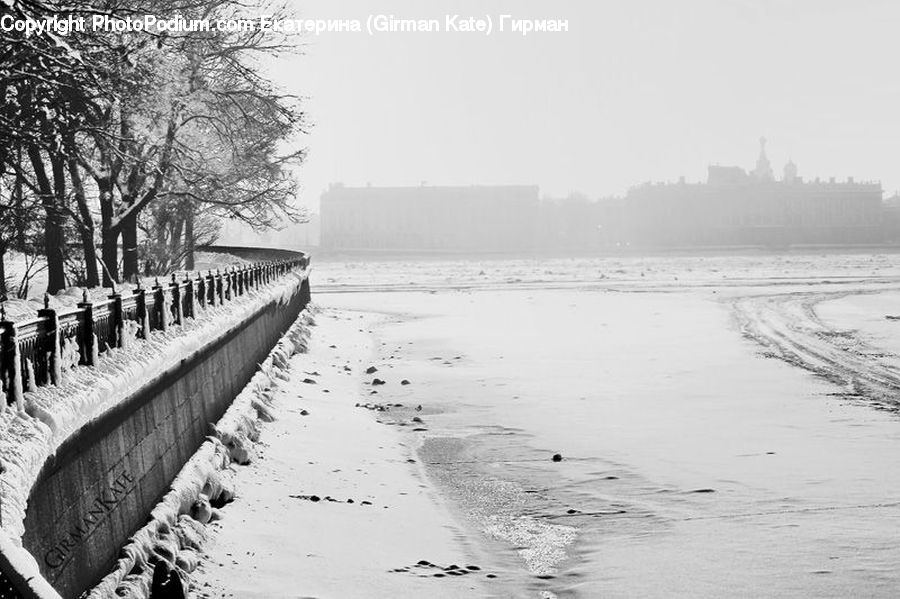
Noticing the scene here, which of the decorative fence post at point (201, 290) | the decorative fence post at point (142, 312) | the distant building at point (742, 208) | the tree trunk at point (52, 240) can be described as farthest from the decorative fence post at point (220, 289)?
the distant building at point (742, 208)

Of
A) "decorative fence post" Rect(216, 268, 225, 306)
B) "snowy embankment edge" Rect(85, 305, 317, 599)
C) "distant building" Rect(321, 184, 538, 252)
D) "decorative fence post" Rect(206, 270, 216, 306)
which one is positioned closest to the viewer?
"snowy embankment edge" Rect(85, 305, 317, 599)

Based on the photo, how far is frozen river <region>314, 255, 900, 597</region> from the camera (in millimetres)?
11781

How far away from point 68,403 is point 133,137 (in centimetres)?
2113

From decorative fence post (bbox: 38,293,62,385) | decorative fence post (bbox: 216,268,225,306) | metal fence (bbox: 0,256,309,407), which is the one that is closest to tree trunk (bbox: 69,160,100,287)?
decorative fence post (bbox: 216,268,225,306)

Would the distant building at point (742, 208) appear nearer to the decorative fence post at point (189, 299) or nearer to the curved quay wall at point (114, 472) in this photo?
the decorative fence post at point (189, 299)

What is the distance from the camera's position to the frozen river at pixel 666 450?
11.8 metres

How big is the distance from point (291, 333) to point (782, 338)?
13.5 m

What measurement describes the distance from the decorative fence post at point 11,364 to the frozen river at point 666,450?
15.2ft

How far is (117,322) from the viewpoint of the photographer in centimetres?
1209

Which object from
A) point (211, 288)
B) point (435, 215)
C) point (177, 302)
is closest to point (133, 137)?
point (211, 288)

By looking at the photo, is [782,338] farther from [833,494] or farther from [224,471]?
[224,471]

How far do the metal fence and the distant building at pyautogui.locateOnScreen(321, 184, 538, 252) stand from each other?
537 ft

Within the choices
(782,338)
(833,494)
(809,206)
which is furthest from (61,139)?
(809,206)

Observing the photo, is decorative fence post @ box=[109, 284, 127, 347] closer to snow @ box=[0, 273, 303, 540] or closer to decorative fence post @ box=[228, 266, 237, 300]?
snow @ box=[0, 273, 303, 540]
